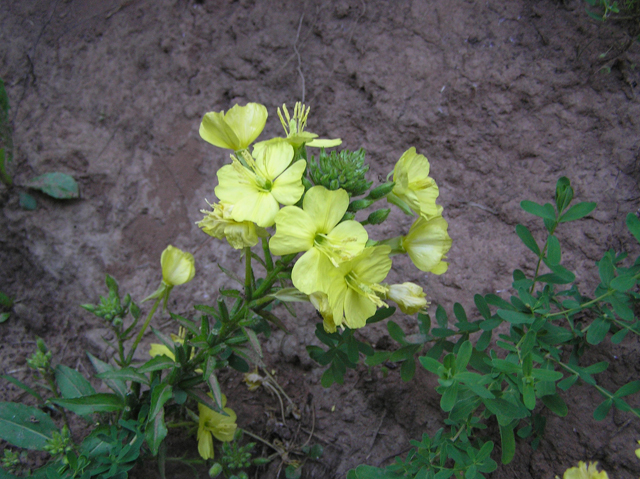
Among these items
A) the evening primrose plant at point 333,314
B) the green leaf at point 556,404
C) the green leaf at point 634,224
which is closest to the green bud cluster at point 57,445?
the evening primrose plant at point 333,314

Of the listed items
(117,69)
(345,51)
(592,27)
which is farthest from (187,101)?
(592,27)

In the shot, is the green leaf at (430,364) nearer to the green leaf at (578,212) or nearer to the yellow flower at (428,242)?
the yellow flower at (428,242)

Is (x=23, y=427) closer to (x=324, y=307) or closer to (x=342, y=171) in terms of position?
(x=324, y=307)

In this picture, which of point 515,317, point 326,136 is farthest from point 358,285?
point 326,136

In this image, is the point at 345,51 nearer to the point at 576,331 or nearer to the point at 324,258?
the point at 324,258

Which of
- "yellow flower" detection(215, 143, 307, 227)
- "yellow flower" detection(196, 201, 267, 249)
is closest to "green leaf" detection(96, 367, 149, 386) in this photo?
"yellow flower" detection(196, 201, 267, 249)

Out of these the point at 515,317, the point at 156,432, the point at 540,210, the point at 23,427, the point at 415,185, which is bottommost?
the point at 23,427
